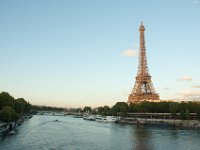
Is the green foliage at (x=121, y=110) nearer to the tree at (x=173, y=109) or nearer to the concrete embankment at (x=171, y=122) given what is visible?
the concrete embankment at (x=171, y=122)

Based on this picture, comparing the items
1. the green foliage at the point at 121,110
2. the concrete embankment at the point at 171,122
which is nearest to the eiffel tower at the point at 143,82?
the green foliage at the point at 121,110

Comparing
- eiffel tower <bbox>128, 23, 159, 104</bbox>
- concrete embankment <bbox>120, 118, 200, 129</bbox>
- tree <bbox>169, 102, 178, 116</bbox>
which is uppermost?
eiffel tower <bbox>128, 23, 159, 104</bbox>

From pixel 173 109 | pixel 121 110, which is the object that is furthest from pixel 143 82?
pixel 173 109

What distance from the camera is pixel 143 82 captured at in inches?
4345

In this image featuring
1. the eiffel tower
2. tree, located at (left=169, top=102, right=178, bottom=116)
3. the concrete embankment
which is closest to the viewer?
the concrete embankment

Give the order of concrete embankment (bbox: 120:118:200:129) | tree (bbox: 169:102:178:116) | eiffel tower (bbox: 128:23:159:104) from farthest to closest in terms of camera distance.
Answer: eiffel tower (bbox: 128:23:159:104)
tree (bbox: 169:102:178:116)
concrete embankment (bbox: 120:118:200:129)

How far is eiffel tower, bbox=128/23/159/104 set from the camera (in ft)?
354

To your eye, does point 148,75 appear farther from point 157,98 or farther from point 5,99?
point 5,99

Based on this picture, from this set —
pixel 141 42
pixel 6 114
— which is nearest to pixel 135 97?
pixel 141 42

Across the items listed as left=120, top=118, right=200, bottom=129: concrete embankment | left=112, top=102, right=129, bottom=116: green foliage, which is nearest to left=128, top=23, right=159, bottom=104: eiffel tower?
left=112, top=102, right=129, bottom=116: green foliage

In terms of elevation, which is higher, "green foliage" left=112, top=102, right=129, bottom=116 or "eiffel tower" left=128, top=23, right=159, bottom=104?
"eiffel tower" left=128, top=23, right=159, bottom=104

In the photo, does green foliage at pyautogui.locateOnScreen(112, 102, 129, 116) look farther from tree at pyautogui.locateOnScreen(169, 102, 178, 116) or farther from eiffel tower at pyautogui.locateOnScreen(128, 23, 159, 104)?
tree at pyautogui.locateOnScreen(169, 102, 178, 116)

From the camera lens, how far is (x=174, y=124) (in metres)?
83.9

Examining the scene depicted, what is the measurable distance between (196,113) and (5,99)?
145ft
